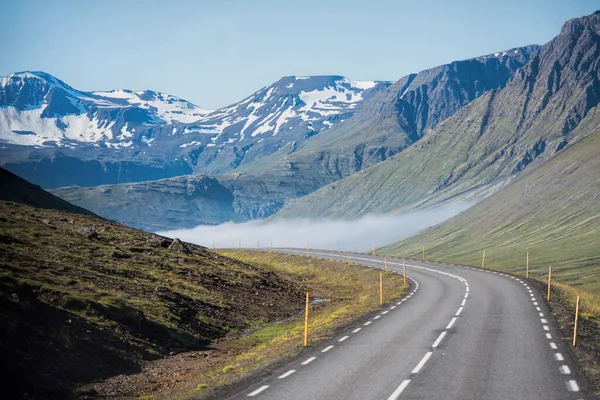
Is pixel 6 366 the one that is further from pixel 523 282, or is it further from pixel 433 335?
pixel 523 282

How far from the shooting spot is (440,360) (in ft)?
73.9

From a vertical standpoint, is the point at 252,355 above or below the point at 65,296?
below

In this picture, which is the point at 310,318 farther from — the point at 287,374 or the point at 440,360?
the point at 287,374

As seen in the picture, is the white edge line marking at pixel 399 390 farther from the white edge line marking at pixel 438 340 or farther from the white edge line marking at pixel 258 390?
the white edge line marking at pixel 438 340

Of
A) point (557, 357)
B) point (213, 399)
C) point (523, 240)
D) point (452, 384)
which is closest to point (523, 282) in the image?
point (557, 357)

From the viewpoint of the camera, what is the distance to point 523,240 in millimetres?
190125

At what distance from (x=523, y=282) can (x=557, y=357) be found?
32.2 m

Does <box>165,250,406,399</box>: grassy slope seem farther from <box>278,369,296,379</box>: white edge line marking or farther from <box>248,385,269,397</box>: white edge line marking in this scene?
<box>278,369,296,379</box>: white edge line marking

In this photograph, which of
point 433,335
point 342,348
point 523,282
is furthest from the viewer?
point 523,282

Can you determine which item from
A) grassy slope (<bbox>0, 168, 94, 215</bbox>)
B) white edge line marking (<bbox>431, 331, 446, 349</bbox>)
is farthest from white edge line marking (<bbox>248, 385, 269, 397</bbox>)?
grassy slope (<bbox>0, 168, 94, 215</bbox>)

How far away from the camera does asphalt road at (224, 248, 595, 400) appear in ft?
60.2

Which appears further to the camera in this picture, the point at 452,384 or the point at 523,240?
the point at 523,240

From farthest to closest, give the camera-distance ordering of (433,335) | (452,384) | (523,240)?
(523,240) < (433,335) < (452,384)

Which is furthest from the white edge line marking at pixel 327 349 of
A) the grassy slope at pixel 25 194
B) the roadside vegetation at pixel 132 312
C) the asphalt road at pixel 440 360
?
the grassy slope at pixel 25 194
